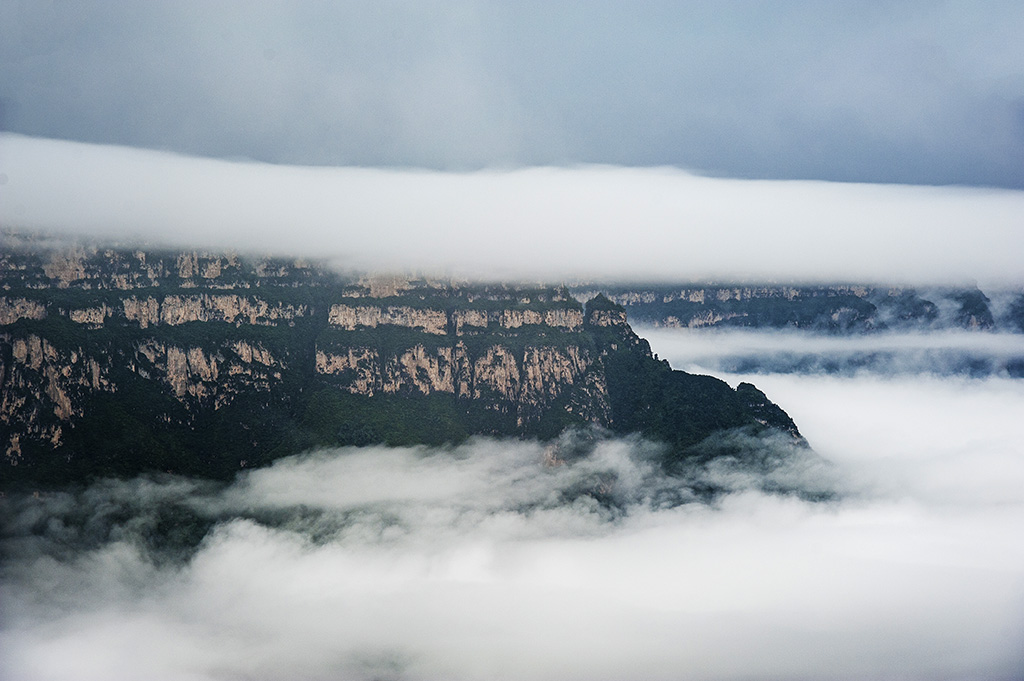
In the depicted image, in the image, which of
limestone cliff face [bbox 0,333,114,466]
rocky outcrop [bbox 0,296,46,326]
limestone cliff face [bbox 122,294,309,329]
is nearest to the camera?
limestone cliff face [bbox 0,333,114,466]

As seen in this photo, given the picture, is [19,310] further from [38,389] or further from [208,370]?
[208,370]

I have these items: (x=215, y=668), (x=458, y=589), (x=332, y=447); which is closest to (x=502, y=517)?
(x=458, y=589)

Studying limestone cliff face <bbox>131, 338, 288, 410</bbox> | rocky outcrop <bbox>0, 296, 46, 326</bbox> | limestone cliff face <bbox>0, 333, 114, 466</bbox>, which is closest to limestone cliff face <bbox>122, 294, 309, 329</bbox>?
limestone cliff face <bbox>131, 338, 288, 410</bbox>

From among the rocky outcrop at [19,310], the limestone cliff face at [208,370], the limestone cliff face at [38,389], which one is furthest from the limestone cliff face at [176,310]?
the limestone cliff face at [38,389]

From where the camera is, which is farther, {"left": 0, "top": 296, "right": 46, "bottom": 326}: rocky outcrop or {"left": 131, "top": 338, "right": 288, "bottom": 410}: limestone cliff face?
{"left": 131, "top": 338, "right": 288, "bottom": 410}: limestone cliff face

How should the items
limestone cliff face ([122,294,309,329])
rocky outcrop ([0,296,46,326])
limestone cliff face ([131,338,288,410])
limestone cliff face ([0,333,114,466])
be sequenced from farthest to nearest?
limestone cliff face ([122,294,309,329]), limestone cliff face ([131,338,288,410]), rocky outcrop ([0,296,46,326]), limestone cliff face ([0,333,114,466])

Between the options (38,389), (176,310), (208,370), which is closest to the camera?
(38,389)

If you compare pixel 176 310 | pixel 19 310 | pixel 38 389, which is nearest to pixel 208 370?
pixel 176 310

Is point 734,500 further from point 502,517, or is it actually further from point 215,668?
point 215,668

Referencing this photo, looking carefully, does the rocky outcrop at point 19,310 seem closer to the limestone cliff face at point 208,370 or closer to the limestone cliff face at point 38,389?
the limestone cliff face at point 38,389

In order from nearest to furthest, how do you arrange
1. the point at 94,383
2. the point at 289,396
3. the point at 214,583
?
the point at 214,583 < the point at 94,383 < the point at 289,396

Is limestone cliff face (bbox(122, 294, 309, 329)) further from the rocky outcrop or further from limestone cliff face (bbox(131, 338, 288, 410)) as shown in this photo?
the rocky outcrop
